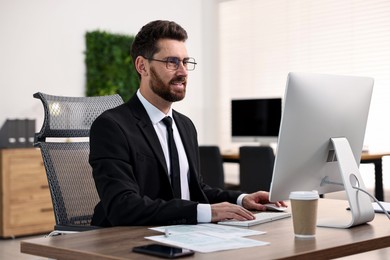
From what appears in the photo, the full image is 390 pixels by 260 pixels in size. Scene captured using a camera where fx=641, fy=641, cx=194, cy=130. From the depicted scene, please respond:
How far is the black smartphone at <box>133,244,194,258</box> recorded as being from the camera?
1.46 metres

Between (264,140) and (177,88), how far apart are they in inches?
158

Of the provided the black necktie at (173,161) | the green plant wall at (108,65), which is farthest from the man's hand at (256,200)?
the green plant wall at (108,65)

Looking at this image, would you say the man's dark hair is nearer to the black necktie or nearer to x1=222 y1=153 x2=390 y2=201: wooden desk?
the black necktie

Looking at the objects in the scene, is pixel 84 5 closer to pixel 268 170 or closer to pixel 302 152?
pixel 268 170

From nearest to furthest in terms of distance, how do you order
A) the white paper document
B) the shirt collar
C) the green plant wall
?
the white paper document, the shirt collar, the green plant wall

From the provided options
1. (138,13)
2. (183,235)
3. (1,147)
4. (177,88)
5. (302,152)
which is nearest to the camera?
(183,235)

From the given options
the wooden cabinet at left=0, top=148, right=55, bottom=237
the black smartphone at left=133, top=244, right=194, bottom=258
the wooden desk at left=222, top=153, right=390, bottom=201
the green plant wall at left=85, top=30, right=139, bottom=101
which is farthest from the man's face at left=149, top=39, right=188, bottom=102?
the green plant wall at left=85, top=30, right=139, bottom=101

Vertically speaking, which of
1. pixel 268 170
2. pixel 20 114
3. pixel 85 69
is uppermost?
pixel 85 69

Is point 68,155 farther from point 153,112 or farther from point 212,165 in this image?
point 212,165

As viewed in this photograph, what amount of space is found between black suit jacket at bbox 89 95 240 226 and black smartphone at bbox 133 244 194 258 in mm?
415

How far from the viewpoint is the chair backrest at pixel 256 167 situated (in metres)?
5.29

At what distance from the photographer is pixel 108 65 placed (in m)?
6.91

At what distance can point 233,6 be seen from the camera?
303 inches

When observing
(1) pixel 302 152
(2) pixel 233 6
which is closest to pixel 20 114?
(2) pixel 233 6
